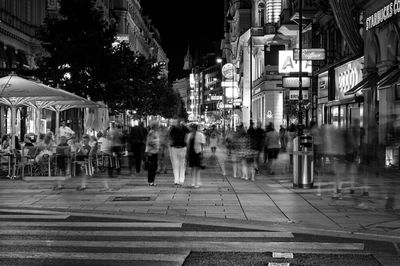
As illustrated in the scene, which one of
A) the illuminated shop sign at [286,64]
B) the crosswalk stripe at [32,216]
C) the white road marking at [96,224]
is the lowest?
the white road marking at [96,224]

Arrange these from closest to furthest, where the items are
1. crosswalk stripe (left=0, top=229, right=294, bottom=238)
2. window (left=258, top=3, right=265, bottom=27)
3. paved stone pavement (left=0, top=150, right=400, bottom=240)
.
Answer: crosswalk stripe (left=0, top=229, right=294, bottom=238) < paved stone pavement (left=0, top=150, right=400, bottom=240) < window (left=258, top=3, right=265, bottom=27)

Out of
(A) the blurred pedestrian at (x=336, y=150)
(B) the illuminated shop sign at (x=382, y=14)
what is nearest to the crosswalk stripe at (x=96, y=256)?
(A) the blurred pedestrian at (x=336, y=150)

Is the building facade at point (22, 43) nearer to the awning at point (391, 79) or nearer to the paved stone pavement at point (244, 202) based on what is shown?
the paved stone pavement at point (244, 202)

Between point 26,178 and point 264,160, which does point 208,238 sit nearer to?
point 26,178

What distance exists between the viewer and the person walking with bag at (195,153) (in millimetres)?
18531

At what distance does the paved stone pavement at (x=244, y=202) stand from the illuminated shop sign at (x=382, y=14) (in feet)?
23.9

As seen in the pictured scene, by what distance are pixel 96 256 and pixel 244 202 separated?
6.59 m

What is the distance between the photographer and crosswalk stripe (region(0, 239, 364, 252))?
375 inches

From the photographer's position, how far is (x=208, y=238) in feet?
33.9

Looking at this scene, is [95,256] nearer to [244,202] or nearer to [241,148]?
[244,202]

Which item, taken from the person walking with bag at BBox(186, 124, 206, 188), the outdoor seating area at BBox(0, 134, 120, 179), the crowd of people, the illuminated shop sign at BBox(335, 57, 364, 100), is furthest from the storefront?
the outdoor seating area at BBox(0, 134, 120, 179)

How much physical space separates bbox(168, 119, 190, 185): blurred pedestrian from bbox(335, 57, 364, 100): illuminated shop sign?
Result: 47.0 feet

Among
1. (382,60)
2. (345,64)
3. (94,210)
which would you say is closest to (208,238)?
(94,210)

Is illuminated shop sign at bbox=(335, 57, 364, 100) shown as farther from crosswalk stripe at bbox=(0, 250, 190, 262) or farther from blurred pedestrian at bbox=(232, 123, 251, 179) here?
crosswalk stripe at bbox=(0, 250, 190, 262)
